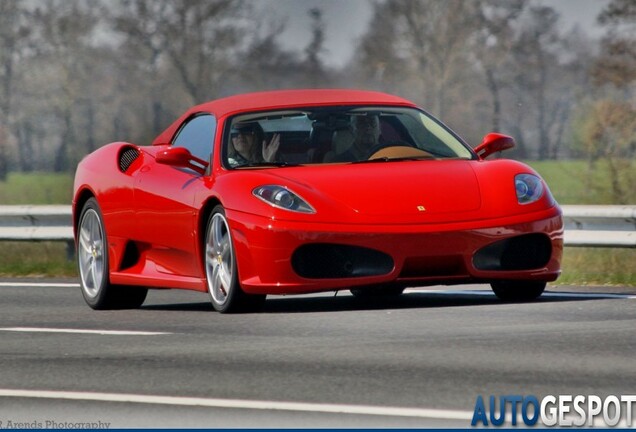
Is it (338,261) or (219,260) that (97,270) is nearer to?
(219,260)

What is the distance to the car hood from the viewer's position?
8773 mm

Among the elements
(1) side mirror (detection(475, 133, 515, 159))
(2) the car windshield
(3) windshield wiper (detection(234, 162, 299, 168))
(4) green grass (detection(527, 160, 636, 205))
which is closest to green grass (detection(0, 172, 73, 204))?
(4) green grass (detection(527, 160, 636, 205))

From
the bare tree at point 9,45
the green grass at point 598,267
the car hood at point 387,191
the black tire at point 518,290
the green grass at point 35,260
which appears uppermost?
the car hood at point 387,191

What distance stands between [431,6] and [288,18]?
7.95 meters

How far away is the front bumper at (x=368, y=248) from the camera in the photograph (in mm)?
8688

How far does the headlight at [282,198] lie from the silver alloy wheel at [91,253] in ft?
6.70

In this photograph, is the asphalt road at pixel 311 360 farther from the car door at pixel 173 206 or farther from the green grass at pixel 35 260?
the green grass at pixel 35 260

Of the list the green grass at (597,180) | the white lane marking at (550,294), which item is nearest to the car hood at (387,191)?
the white lane marking at (550,294)

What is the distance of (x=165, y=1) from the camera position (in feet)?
119

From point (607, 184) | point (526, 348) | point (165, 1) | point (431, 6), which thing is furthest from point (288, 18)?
point (526, 348)

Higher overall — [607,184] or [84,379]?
[84,379]

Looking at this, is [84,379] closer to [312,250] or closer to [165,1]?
[312,250]

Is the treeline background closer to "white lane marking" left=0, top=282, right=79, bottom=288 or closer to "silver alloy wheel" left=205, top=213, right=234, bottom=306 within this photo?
"white lane marking" left=0, top=282, right=79, bottom=288

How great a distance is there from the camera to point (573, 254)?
14500 mm
